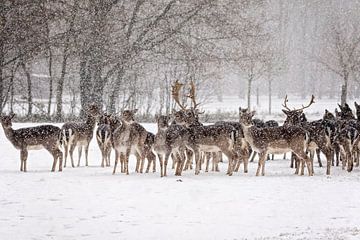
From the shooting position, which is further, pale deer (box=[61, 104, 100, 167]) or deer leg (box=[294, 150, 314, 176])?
pale deer (box=[61, 104, 100, 167])

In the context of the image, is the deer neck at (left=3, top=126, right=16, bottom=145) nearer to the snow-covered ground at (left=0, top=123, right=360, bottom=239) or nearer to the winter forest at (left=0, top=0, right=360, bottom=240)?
the winter forest at (left=0, top=0, right=360, bottom=240)

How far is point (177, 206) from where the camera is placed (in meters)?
9.33

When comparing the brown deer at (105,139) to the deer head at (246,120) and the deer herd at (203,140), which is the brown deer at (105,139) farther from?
the deer head at (246,120)

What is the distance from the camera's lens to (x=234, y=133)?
1325 cm

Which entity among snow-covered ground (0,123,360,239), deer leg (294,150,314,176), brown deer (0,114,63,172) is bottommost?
snow-covered ground (0,123,360,239)

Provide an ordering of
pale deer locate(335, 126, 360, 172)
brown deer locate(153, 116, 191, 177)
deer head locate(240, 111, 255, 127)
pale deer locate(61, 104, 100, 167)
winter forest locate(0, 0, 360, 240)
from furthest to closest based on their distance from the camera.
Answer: pale deer locate(61, 104, 100, 167), pale deer locate(335, 126, 360, 172), deer head locate(240, 111, 255, 127), brown deer locate(153, 116, 191, 177), winter forest locate(0, 0, 360, 240)

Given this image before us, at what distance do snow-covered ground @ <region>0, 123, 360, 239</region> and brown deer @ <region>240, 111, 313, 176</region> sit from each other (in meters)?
0.50

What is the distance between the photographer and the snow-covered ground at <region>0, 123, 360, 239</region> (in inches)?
307

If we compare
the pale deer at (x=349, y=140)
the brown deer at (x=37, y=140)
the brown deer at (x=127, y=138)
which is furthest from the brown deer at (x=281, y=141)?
the brown deer at (x=37, y=140)

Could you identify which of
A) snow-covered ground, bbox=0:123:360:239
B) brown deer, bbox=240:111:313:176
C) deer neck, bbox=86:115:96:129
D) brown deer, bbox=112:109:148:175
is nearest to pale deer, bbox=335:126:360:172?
snow-covered ground, bbox=0:123:360:239

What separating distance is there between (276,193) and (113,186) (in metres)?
2.98

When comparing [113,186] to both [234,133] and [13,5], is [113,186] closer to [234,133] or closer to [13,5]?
[234,133]

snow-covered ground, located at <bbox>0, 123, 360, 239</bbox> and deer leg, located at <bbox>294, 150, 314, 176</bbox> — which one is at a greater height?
deer leg, located at <bbox>294, 150, 314, 176</bbox>

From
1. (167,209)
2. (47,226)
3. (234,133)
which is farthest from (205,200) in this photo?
(234,133)
